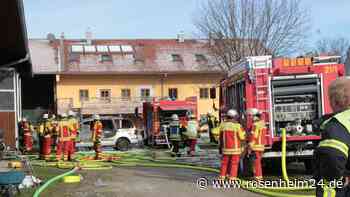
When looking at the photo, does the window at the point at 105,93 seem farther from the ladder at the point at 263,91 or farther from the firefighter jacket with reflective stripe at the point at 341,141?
the firefighter jacket with reflective stripe at the point at 341,141

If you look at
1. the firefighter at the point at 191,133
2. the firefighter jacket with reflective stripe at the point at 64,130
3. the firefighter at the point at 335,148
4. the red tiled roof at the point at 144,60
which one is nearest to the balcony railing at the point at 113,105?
the red tiled roof at the point at 144,60

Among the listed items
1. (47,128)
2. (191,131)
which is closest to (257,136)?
(191,131)

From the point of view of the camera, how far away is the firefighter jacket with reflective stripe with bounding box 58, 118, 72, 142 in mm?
17641

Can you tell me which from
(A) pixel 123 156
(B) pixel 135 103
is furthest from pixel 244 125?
(B) pixel 135 103

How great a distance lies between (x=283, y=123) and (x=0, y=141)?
10.1m

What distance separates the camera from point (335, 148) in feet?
A: 12.2

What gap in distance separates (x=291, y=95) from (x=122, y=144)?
1310cm

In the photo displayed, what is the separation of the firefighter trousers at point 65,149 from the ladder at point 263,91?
23.6 ft

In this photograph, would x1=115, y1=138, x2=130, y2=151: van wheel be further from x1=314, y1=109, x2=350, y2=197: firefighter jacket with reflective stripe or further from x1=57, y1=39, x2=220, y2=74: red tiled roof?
x1=314, y1=109, x2=350, y2=197: firefighter jacket with reflective stripe

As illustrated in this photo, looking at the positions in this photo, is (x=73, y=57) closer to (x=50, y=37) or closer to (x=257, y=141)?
(x=50, y=37)

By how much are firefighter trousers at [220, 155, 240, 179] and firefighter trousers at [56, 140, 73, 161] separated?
23.0 ft

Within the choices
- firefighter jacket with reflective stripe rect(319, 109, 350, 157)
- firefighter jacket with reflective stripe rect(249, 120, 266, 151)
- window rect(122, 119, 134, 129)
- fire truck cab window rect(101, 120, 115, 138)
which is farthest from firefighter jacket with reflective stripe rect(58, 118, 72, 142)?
firefighter jacket with reflective stripe rect(319, 109, 350, 157)

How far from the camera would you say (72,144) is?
17.8 metres

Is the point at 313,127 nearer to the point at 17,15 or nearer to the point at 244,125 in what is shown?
the point at 244,125
